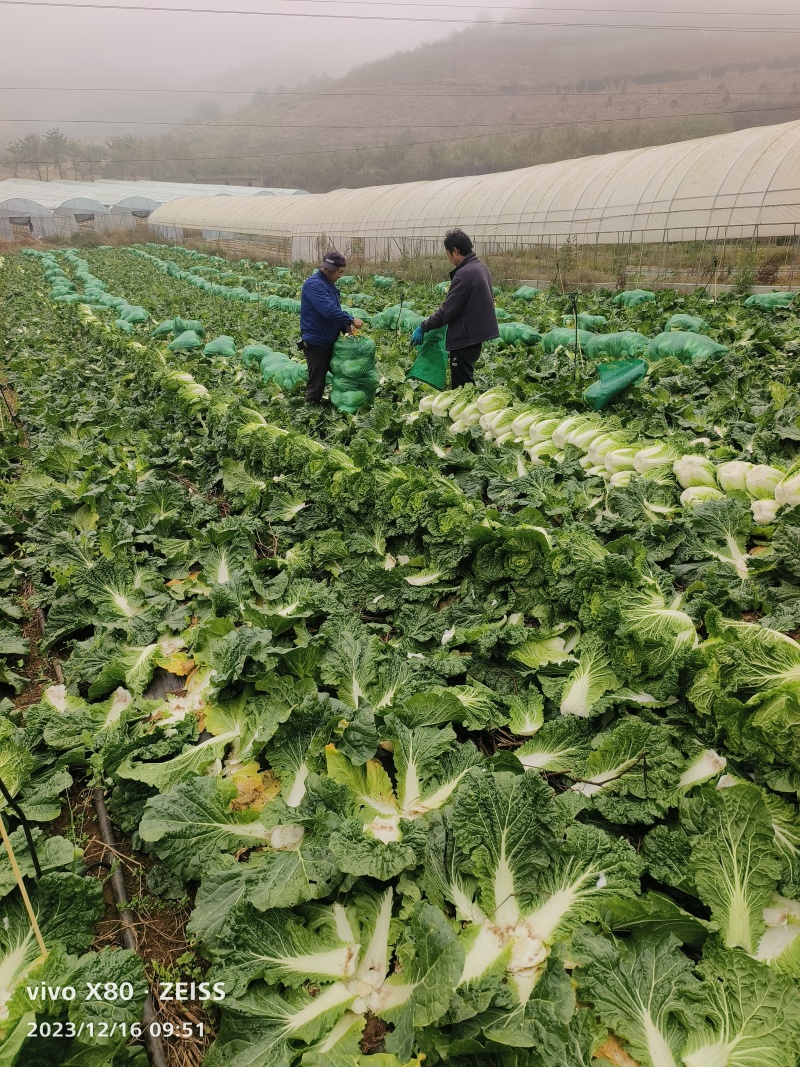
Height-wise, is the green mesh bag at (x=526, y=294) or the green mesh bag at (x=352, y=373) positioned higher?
the green mesh bag at (x=526, y=294)

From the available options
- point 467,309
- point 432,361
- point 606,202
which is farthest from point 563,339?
point 606,202

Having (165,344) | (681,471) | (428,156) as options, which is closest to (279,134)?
(428,156)

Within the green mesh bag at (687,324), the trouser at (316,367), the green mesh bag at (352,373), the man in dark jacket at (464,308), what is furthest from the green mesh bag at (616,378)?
the green mesh bag at (687,324)

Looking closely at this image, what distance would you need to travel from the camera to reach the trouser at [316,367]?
7.88 m

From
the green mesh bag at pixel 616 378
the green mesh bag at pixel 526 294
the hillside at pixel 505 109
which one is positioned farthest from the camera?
the hillside at pixel 505 109

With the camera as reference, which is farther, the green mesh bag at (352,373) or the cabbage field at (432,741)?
the green mesh bag at (352,373)

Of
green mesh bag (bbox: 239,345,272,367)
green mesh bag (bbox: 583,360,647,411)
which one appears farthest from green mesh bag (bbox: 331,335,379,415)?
green mesh bag (bbox: 239,345,272,367)

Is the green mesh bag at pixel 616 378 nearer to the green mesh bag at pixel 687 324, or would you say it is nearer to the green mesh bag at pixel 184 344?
the green mesh bag at pixel 687 324

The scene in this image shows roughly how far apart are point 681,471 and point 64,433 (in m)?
7.24

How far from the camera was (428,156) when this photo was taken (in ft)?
335

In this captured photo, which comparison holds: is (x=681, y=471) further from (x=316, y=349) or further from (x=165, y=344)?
(x=165, y=344)

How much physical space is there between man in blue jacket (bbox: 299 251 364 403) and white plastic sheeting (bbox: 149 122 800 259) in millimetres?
13378

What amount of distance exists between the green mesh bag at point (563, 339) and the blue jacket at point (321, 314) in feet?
13.5

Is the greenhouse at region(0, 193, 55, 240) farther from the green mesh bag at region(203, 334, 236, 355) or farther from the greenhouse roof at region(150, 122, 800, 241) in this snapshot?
the green mesh bag at region(203, 334, 236, 355)
